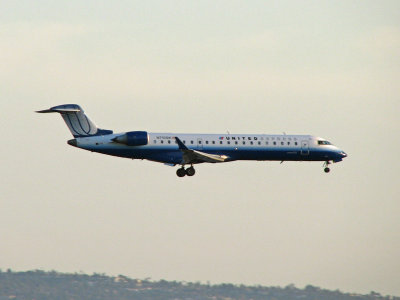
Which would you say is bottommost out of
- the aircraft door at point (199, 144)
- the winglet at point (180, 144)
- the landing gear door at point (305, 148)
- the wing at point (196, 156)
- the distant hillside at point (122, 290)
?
the distant hillside at point (122, 290)

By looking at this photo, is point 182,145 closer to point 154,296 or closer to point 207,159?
point 207,159

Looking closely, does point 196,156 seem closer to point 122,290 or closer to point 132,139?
point 132,139

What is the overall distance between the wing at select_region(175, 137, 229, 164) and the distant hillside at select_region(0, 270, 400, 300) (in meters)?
52.2

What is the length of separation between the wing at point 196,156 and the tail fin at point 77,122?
574cm

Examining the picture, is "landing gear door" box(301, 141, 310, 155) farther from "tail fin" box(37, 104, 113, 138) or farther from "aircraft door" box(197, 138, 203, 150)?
"tail fin" box(37, 104, 113, 138)

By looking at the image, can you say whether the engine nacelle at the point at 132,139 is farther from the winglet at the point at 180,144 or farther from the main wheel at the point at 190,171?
the main wheel at the point at 190,171

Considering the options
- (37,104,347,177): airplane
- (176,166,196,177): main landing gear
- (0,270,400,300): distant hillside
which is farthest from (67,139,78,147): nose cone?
(0,270,400,300): distant hillside

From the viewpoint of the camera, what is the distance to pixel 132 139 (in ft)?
260

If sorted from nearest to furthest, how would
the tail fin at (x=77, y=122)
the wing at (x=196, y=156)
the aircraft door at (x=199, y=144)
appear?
the wing at (x=196, y=156) → the tail fin at (x=77, y=122) → the aircraft door at (x=199, y=144)

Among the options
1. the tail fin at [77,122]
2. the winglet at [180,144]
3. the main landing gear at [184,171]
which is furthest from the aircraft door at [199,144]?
the tail fin at [77,122]

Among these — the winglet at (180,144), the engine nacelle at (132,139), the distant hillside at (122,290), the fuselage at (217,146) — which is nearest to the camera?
the winglet at (180,144)

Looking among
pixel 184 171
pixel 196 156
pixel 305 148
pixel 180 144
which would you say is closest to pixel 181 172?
pixel 184 171

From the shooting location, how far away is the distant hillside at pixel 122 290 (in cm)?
13150

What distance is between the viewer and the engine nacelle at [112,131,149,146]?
79125 mm
